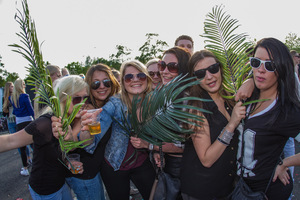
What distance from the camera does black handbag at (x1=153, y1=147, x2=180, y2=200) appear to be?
6.86 feet

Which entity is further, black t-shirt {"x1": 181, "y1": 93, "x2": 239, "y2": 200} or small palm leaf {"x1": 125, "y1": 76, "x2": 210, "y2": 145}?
black t-shirt {"x1": 181, "y1": 93, "x2": 239, "y2": 200}

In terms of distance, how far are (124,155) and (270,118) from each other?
67.2 inches

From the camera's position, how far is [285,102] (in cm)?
167

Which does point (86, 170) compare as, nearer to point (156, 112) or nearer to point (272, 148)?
point (156, 112)

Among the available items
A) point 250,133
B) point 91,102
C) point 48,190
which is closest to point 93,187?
point 48,190

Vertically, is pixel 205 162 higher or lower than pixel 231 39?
lower

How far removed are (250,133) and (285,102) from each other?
0.42 metres

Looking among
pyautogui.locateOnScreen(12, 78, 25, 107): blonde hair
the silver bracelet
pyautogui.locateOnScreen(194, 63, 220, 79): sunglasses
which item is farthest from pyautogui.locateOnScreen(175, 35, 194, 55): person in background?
pyautogui.locateOnScreen(12, 78, 25, 107): blonde hair

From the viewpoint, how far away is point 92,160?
2365 millimetres

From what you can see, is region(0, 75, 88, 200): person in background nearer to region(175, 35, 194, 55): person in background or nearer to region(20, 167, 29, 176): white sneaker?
region(175, 35, 194, 55): person in background

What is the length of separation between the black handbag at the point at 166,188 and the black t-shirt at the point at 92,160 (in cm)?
81

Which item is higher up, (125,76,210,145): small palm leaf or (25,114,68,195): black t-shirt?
(125,76,210,145): small palm leaf

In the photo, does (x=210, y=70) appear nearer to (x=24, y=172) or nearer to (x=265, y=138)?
(x=265, y=138)

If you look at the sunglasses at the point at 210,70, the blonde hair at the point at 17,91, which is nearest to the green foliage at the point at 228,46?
the sunglasses at the point at 210,70
